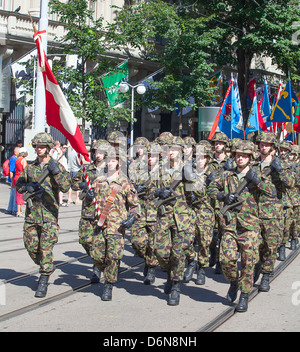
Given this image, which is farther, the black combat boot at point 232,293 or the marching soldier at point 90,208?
the marching soldier at point 90,208

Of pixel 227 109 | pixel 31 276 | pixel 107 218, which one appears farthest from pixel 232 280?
pixel 227 109

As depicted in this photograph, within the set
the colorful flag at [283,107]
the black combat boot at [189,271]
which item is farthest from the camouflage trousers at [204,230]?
the colorful flag at [283,107]

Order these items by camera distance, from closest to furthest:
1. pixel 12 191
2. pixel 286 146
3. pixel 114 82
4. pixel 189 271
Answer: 1. pixel 189 271
2. pixel 286 146
3. pixel 12 191
4. pixel 114 82

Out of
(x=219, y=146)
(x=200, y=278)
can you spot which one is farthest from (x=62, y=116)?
(x=219, y=146)

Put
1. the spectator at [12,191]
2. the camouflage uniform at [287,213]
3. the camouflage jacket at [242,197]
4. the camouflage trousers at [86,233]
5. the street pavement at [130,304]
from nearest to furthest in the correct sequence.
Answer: the street pavement at [130,304] → the camouflage jacket at [242,197] → the camouflage trousers at [86,233] → the camouflage uniform at [287,213] → the spectator at [12,191]

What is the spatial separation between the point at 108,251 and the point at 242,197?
5.40 feet

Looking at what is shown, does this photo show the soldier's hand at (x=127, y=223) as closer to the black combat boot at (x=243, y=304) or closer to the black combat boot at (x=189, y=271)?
the black combat boot at (x=243, y=304)

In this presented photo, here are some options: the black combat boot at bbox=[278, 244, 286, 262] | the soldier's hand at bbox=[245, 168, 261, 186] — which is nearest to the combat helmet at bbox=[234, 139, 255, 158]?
the soldier's hand at bbox=[245, 168, 261, 186]

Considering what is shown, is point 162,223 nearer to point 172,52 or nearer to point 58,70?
point 58,70

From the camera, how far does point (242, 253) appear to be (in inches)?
281

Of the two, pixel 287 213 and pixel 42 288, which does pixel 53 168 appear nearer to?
pixel 42 288

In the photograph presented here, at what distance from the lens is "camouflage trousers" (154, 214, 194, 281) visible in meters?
7.41

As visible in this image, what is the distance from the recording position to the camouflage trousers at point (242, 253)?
278 inches

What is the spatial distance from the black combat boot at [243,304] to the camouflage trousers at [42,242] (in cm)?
223
